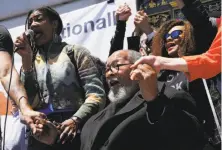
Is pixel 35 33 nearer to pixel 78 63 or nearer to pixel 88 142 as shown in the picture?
pixel 78 63

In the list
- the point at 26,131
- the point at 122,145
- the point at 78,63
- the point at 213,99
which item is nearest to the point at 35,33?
the point at 78,63

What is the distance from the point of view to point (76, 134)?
7.36 feet

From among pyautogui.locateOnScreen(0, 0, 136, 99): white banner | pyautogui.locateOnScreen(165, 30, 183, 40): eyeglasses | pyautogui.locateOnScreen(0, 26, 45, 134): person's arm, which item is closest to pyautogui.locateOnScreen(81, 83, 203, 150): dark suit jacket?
pyautogui.locateOnScreen(0, 26, 45, 134): person's arm

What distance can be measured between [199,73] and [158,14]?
5.30 ft

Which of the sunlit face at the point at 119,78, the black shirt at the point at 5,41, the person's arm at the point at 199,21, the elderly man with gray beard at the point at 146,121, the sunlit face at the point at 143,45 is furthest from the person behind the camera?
the sunlit face at the point at 143,45

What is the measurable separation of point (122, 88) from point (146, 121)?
0.36 metres

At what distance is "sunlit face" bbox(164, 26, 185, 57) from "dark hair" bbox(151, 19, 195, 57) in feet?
0.08

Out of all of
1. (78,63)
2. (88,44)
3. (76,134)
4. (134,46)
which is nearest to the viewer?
(76,134)

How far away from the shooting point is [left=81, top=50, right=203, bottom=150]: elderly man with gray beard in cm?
180

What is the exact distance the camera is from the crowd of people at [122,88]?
71.4 inches

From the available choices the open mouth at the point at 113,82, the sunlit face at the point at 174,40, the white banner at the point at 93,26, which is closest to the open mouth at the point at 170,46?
the sunlit face at the point at 174,40

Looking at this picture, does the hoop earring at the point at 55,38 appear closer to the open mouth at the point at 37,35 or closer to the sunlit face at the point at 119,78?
the open mouth at the point at 37,35

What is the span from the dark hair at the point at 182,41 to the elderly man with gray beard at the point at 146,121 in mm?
252

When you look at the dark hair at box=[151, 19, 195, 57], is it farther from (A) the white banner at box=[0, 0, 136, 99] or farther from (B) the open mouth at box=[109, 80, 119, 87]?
(A) the white banner at box=[0, 0, 136, 99]
